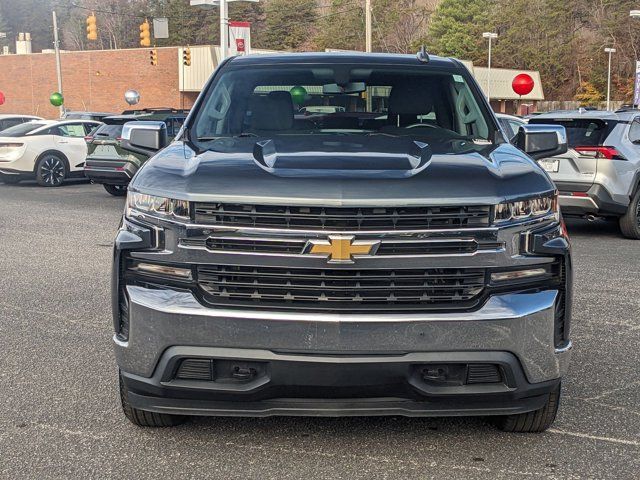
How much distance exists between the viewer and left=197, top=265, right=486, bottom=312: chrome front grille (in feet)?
12.0

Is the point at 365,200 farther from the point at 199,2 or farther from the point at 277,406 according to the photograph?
the point at 199,2

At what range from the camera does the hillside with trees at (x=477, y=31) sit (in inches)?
3688

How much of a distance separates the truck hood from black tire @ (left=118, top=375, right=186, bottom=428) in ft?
3.52

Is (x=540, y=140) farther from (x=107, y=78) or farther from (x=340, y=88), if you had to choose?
(x=107, y=78)

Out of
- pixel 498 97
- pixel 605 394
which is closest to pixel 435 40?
pixel 498 97

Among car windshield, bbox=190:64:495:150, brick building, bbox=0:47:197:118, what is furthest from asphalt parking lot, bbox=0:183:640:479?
brick building, bbox=0:47:197:118

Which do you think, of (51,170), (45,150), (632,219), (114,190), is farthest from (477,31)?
(632,219)

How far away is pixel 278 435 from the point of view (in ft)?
14.2

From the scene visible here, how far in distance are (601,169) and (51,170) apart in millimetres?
12966

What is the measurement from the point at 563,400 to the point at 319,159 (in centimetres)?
201

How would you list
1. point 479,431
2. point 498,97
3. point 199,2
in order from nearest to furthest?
1. point 479,431
2. point 199,2
3. point 498,97

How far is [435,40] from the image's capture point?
101 meters

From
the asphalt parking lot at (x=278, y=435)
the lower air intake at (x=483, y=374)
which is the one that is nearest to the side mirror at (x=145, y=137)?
the asphalt parking lot at (x=278, y=435)

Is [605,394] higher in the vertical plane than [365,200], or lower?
lower
